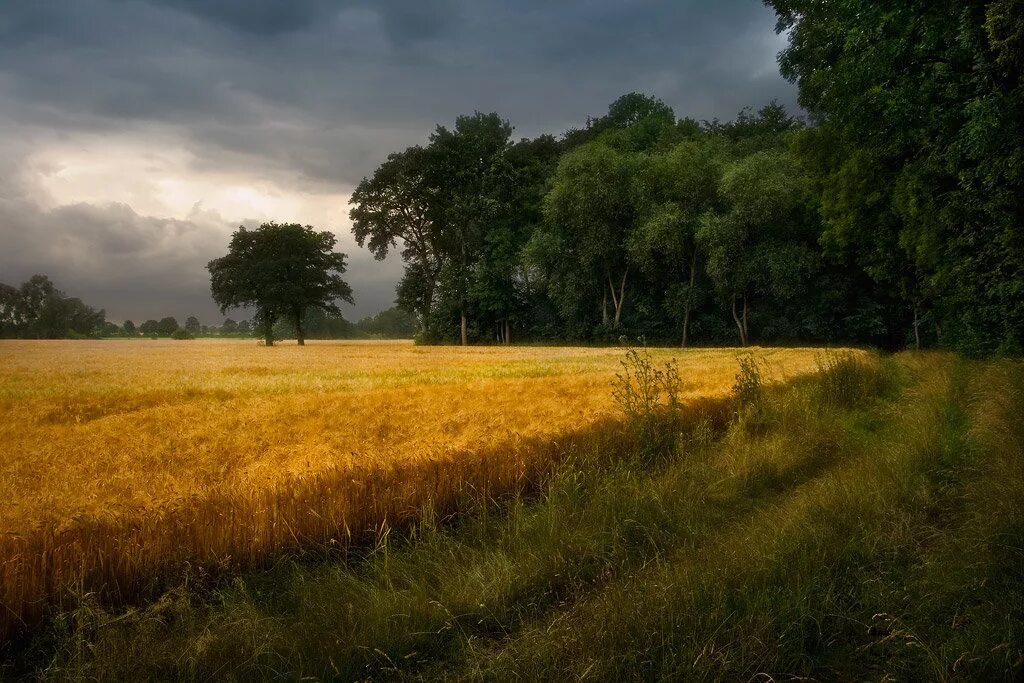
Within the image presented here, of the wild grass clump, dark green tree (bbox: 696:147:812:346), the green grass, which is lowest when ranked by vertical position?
the green grass

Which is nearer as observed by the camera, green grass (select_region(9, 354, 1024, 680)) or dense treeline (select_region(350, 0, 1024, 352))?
green grass (select_region(9, 354, 1024, 680))

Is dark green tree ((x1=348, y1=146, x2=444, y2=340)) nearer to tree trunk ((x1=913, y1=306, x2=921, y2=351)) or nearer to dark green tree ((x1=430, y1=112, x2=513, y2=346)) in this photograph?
dark green tree ((x1=430, y1=112, x2=513, y2=346))

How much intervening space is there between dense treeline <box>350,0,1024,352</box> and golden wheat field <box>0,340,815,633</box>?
10960mm

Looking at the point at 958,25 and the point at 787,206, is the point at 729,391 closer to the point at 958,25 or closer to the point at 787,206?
the point at 958,25

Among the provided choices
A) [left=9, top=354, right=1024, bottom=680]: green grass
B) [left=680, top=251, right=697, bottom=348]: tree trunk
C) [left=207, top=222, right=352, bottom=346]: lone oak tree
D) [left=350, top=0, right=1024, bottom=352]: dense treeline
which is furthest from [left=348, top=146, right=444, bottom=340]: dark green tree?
[left=9, top=354, right=1024, bottom=680]: green grass

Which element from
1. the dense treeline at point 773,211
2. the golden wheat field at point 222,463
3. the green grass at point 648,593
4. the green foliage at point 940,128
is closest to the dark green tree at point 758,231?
the dense treeline at point 773,211

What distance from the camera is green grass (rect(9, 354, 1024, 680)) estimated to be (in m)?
3.20

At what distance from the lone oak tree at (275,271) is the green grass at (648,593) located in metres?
23.4

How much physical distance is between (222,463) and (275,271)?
25.5 meters

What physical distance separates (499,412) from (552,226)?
3465 cm

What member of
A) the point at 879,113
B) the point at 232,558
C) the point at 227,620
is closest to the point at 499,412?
the point at 232,558

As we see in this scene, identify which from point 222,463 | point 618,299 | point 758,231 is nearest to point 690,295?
point 758,231

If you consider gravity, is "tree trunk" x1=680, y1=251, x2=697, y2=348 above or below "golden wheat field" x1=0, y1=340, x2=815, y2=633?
above

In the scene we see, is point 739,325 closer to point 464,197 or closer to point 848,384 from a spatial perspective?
point 464,197
